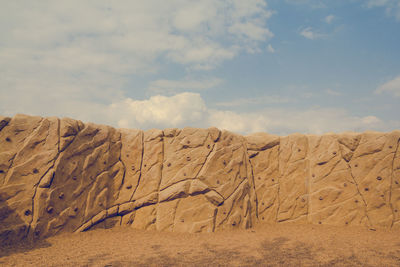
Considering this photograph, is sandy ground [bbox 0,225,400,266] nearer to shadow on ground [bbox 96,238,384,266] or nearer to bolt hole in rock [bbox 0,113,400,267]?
shadow on ground [bbox 96,238,384,266]

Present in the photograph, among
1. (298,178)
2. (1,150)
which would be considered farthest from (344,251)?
(1,150)

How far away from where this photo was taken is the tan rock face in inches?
356

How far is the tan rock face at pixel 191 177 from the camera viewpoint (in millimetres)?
9055

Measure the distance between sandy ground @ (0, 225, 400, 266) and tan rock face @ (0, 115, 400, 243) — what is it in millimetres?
726

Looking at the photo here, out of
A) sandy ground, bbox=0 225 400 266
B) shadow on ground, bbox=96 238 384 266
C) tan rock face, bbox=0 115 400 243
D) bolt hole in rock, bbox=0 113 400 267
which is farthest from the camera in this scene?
bolt hole in rock, bbox=0 113 400 267

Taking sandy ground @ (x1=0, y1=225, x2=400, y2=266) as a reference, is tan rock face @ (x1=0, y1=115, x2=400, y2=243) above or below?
above

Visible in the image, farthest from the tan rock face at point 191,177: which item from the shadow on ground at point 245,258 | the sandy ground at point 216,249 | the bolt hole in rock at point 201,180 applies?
the shadow on ground at point 245,258

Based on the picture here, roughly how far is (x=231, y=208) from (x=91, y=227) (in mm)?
5511

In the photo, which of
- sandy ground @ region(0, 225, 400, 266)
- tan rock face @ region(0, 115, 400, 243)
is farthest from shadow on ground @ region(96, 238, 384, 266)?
tan rock face @ region(0, 115, 400, 243)

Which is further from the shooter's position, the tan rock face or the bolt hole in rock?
the bolt hole in rock

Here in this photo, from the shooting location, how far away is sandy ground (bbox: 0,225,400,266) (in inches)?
276

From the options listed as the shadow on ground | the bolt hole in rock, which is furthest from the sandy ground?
the bolt hole in rock

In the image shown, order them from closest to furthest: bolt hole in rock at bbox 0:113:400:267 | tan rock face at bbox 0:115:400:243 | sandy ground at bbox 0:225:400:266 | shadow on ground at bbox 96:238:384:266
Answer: shadow on ground at bbox 96:238:384:266 < sandy ground at bbox 0:225:400:266 < tan rock face at bbox 0:115:400:243 < bolt hole in rock at bbox 0:113:400:267

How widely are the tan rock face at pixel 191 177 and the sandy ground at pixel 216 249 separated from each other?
726 mm
